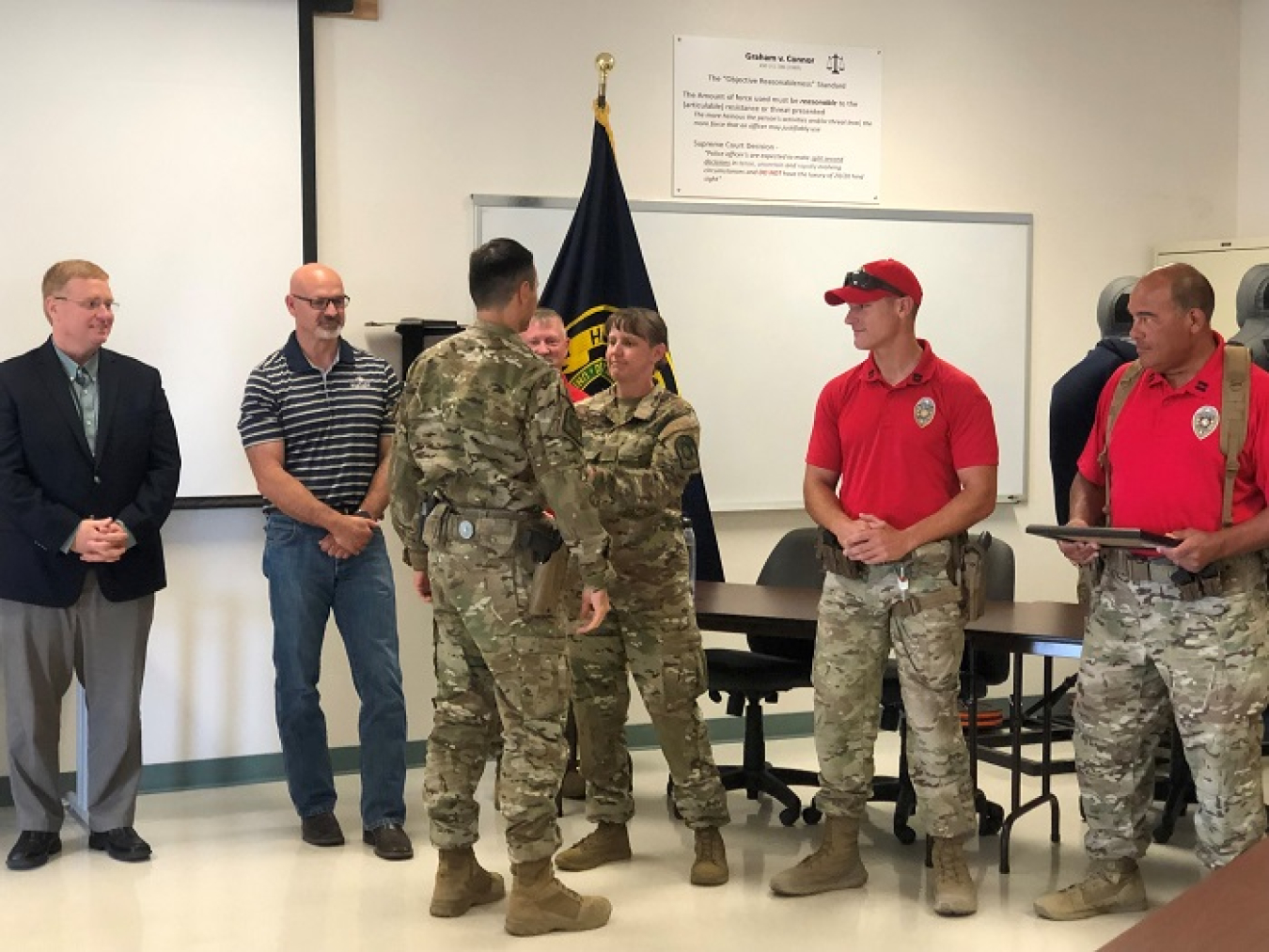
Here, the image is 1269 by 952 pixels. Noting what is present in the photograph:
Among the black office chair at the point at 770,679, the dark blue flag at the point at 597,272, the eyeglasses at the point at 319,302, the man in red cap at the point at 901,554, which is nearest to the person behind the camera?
the man in red cap at the point at 901,554

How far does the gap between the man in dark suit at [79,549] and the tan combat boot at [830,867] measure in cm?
195

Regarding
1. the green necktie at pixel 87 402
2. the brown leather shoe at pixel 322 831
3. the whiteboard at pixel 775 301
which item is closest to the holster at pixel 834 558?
the brown leather shoe at pixel 322 831

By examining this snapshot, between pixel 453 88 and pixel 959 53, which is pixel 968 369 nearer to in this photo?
pixel 959 53

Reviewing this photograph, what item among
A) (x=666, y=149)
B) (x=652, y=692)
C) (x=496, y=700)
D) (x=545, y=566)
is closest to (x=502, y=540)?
(x=545, y=566)

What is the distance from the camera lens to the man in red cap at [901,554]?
3.97 m

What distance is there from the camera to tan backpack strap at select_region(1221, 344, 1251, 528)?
12.0ft

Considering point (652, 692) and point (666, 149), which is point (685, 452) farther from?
point (666, 149)

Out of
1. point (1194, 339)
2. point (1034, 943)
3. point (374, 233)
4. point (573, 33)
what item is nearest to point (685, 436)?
point (1194, 339)

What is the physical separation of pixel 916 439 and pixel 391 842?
6.56 ft

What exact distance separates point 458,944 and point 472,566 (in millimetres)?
957

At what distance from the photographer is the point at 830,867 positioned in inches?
167

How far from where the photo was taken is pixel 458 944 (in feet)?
12.5

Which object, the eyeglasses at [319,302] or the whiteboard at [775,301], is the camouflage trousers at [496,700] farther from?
the whiteboard at [775,301]

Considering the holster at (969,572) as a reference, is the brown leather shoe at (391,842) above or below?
below
